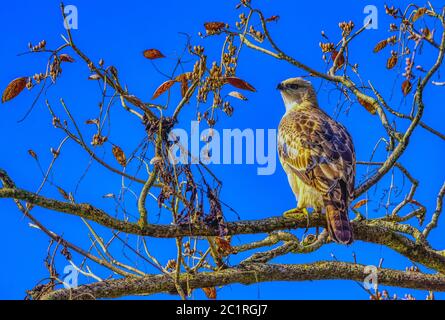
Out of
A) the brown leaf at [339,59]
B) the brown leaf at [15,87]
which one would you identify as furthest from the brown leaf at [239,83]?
the brown leaf at [339,59]

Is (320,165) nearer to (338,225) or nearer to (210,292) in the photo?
(338,225)

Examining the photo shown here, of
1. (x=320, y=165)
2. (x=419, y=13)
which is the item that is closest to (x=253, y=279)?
(x=320, y=165)

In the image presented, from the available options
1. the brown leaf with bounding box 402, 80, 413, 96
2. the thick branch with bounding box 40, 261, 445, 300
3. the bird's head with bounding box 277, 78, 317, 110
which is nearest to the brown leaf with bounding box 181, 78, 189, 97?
the thick branch with bounding box 40, 261, 445, 300

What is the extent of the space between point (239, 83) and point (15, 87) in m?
1.68

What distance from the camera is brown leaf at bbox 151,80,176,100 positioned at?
200 inches

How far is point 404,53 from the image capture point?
251 inches

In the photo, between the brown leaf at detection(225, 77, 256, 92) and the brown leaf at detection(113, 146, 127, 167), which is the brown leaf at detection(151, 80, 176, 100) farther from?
the brown leaf at detection(113, 146, 127, 167)

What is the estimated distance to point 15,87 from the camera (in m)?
5.14

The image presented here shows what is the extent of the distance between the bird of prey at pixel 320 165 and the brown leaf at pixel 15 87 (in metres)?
2.54

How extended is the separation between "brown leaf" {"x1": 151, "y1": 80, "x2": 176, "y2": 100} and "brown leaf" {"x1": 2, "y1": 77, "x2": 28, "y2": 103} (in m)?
0.98

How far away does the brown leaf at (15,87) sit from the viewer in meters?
5.12

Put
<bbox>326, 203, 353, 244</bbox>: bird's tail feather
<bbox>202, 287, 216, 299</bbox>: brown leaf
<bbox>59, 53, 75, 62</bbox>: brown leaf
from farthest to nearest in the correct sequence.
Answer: <bbox>326, 203, 353, 244</bbox>: bird's tail feather, <bbox>202, 287, 216, 299</bbox>: brown leaf, <bbox>59, 53, 75, 62</bbox>: brown leaf
